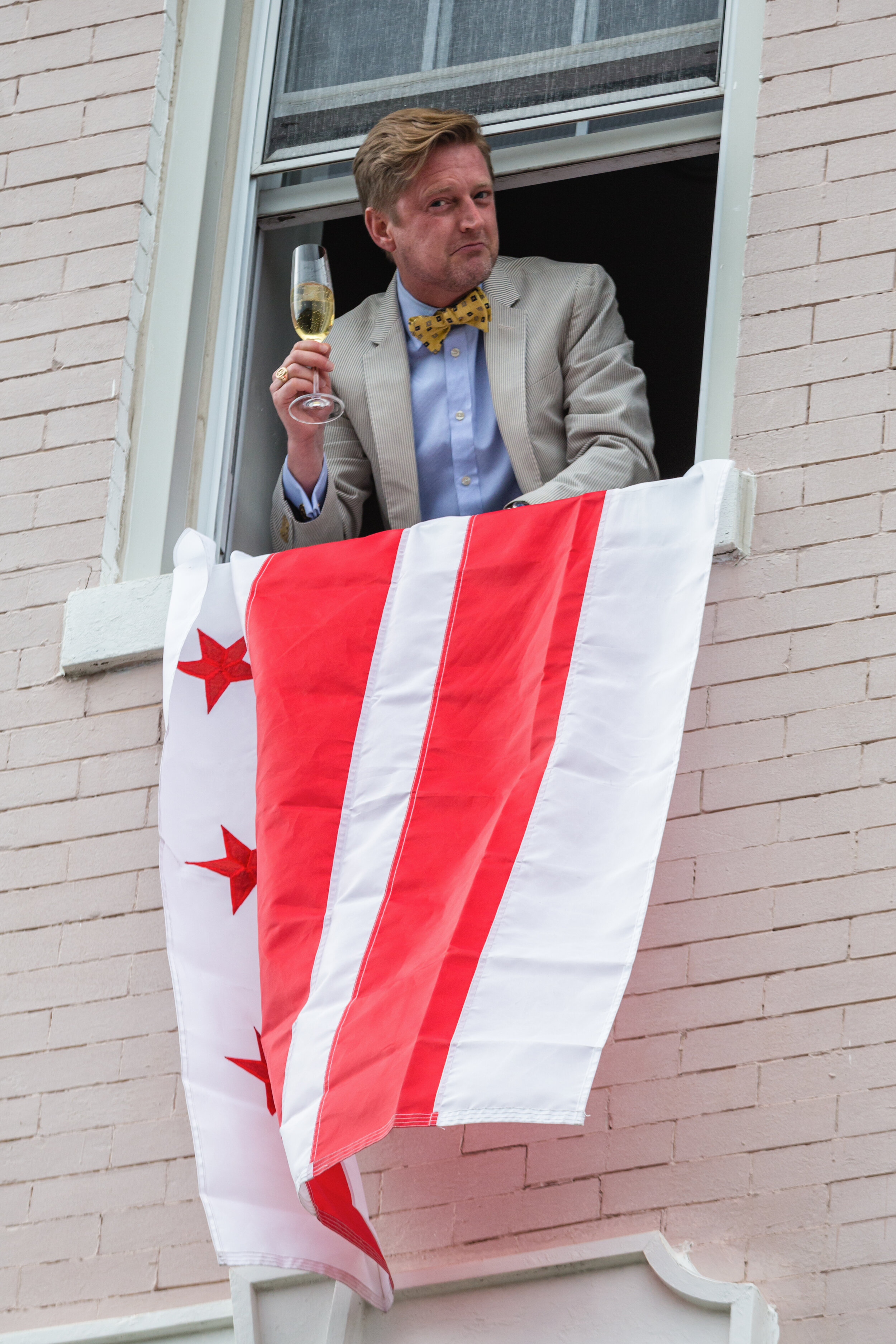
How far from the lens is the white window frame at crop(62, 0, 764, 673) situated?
4348mm

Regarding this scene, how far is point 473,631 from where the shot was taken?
390cm

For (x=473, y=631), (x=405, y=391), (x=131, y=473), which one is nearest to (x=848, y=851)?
(x=473, y=631)

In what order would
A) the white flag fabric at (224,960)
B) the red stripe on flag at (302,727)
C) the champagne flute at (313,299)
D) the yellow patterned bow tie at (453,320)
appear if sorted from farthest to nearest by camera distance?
the yellow patterned bow tie at (453,320)
the champagne flute at (313,299)
the red stripe on flag at (302,727)
the white flag fabric at (224,960)

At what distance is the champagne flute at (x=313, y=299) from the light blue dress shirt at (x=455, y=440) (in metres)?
0.36

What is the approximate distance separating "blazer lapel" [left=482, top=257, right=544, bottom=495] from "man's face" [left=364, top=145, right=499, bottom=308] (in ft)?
0.25

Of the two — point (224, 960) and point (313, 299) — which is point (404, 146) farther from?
point (224, 960)

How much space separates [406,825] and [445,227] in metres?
1.45

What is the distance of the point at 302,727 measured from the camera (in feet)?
12.7

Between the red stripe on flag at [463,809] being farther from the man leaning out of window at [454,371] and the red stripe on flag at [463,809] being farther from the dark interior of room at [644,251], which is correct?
the dark interior of room at [644,251]

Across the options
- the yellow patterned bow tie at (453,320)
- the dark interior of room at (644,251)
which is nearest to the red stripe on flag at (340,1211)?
the yellow patterned bow tie at (453,320)

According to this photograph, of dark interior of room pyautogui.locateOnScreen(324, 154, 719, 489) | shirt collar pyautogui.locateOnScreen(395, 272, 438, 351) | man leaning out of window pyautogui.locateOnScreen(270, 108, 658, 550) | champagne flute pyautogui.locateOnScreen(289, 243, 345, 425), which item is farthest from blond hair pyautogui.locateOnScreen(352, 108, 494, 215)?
dark interior of room pyautogui.locateOnScreen(324, 154, 719, 489)

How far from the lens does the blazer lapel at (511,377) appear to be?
4.42 meters

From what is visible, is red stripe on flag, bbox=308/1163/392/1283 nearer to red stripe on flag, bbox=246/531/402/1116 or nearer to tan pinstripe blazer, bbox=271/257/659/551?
red stripe on flag, bbox=246/531/402/1116

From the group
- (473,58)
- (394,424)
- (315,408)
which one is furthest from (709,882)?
(473,58)
